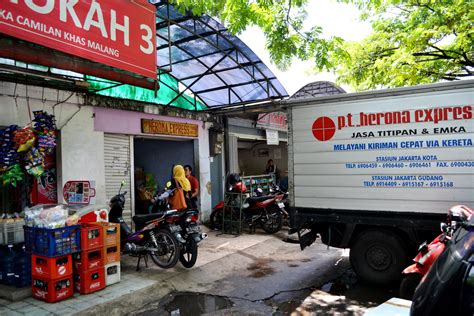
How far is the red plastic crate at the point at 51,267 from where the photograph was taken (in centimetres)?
441

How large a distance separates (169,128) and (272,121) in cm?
514

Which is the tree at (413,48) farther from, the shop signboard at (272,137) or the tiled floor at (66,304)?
the tiled floor at (66,304)

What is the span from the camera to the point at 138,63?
4.82m

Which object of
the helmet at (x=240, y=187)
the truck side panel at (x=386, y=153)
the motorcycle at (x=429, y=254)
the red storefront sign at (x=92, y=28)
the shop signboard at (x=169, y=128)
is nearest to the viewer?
the red storefront sign at (x=92, y=28)

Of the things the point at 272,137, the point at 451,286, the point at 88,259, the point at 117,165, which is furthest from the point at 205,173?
the point at 451,286

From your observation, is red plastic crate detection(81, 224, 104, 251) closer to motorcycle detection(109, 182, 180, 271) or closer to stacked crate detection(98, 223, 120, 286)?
stacked crate detection(98, 223, 120, 286)

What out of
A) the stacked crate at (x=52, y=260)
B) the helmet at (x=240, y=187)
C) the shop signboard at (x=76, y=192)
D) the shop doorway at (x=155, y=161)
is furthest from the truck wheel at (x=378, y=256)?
the shop doorway at (x=155, y=161)

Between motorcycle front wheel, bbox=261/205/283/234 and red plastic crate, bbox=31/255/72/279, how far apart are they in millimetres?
5201

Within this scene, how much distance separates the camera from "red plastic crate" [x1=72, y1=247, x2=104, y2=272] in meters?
4.73

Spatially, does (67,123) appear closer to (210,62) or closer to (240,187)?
(210,62)

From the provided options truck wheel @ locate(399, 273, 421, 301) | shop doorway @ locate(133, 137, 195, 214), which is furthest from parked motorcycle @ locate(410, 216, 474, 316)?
shop doorway @ locate(133, 137, 195, 214)

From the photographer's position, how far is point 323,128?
5.59m

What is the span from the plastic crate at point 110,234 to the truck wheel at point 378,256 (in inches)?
138

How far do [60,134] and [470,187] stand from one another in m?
6.55
